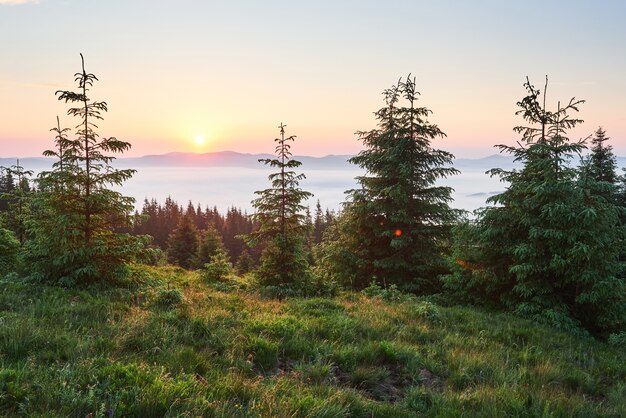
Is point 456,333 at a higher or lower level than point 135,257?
lower

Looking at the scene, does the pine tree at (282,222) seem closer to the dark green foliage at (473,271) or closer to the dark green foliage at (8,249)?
the dark green foliage at (473,271)

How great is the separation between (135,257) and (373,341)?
24.2 feet

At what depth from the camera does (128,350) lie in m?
5.61

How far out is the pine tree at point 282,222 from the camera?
13.9 metres

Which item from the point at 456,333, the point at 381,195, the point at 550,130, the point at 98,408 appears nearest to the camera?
the point at 98,408

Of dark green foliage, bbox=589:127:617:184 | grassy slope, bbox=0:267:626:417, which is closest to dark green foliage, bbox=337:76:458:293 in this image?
grassy slope, bbox=0:267:626:417

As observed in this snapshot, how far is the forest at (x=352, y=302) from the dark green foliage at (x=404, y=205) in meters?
0.07

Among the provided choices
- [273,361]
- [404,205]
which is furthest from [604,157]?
[273,361]

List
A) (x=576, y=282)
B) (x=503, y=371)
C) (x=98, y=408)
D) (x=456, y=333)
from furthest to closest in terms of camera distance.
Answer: (x=576, y=282) < (x=456, y=333) < (x=503, y=371) < (x=98, y=408)

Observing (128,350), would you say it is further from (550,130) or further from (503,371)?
(550,130)

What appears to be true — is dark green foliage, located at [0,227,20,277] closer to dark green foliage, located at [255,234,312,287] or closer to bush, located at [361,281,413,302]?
dark green foliage, located at [255,234,312,287]

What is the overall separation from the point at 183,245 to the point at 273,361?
42.8 m

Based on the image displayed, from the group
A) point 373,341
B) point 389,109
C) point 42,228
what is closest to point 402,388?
point 373,341

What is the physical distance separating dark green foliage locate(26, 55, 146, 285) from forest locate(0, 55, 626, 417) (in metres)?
0.05
